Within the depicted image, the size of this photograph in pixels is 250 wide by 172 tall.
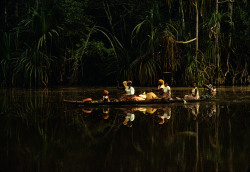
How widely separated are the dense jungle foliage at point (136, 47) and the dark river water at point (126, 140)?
1085 cm

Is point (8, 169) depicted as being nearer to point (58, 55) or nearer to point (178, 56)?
point (178, 56)

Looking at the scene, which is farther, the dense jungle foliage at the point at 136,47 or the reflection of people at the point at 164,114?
the dense jungle foliage at the point at 136,47

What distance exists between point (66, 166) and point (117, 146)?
128 cm

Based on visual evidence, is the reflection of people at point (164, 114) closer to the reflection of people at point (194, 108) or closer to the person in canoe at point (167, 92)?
the reflection of people at point (194, 108)

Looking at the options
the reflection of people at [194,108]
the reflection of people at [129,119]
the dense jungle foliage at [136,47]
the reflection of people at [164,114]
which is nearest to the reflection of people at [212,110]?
the reflection of people at [194,108]

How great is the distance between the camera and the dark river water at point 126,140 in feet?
16.9

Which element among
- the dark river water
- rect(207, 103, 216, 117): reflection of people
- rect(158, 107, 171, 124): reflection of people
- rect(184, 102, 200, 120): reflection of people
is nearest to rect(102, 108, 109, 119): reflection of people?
the dark river water

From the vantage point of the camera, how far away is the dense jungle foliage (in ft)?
71.8

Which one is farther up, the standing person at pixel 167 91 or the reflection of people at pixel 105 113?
the standing person at pixel 167 91

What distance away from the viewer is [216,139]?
6.71 meters

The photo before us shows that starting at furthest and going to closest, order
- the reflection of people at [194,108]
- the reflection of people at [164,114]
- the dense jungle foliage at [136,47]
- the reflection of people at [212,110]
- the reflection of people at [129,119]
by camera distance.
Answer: the dense jungle foliage at [136,47]
the reflection of people at [194,108]
the reflection of people at [212,110]
the reflection of people at [164,114]
the reflection of people at [129,119]

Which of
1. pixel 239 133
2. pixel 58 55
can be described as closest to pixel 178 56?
pixel 58 55

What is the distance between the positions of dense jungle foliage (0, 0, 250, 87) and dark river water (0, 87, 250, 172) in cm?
1085

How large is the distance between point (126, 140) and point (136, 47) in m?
17.6
